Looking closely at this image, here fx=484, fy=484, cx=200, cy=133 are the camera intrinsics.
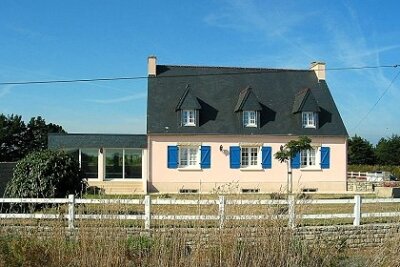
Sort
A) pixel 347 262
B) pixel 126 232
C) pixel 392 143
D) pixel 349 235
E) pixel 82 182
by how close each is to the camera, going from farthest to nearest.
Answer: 1. pixel 392 143
2. pixel 82 182
3. pixel 349 235
4. pixel 347 262
5. pixel 126 232

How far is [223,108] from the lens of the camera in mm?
28406

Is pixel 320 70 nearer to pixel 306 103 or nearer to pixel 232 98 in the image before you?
pixel 306 103

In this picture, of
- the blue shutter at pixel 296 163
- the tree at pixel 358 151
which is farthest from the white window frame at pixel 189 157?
the tree at pixel 358 151

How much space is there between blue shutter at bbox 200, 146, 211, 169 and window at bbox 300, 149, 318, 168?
5.36 m

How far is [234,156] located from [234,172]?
895 millimetres

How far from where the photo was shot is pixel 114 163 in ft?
92.7

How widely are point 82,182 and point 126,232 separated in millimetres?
8079

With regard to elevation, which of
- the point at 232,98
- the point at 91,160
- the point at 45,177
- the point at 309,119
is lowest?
the point at 45,177

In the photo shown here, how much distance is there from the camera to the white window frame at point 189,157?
26828 mm

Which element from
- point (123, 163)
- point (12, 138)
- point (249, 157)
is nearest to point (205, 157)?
point (249, 157)

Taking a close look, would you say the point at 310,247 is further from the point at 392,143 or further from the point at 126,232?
the point at 392,143

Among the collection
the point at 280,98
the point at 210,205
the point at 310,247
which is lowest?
the point at 310,247

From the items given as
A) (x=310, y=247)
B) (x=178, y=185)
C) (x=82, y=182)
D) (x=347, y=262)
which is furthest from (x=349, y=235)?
(x=178, y=185)

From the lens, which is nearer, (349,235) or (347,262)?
(347,262)
